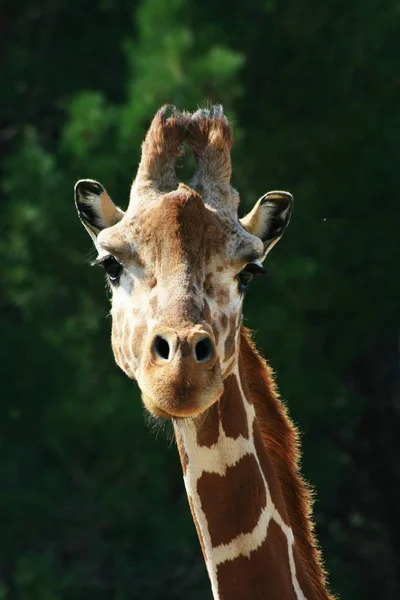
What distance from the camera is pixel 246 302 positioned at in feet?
44.6

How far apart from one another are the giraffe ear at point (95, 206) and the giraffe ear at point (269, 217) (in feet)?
1.43

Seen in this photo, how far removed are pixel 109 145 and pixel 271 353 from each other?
251 cm

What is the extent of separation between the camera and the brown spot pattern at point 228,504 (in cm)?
443

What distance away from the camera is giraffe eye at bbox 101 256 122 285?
4.54 m

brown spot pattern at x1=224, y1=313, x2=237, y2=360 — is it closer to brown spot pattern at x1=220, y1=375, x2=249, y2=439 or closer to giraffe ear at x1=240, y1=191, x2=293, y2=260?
brown spot pattern at x1=220, y1=375, x2=249, y2=439

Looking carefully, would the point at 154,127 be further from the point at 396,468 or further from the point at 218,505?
the point at 396,468

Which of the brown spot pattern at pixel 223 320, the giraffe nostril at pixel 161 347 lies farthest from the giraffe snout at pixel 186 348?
the brown spot pattern at pixel 223 320

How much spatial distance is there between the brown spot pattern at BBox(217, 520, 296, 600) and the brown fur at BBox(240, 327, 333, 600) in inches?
12.0

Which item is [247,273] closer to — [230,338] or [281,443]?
[230,338]

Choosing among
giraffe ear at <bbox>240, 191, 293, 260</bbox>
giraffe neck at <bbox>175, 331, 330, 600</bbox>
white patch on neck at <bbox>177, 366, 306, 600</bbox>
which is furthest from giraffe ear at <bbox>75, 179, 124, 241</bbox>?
white patch on neck at <bbox>177, 366, 306, 600</bbox>

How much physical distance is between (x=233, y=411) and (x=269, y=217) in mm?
736

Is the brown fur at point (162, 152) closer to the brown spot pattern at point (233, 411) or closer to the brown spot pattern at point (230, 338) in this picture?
the brown spot pattern at point (230, 338)

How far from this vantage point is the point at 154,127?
484 cm

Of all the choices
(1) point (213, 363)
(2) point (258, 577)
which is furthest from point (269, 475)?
(1) point (213, 363)
